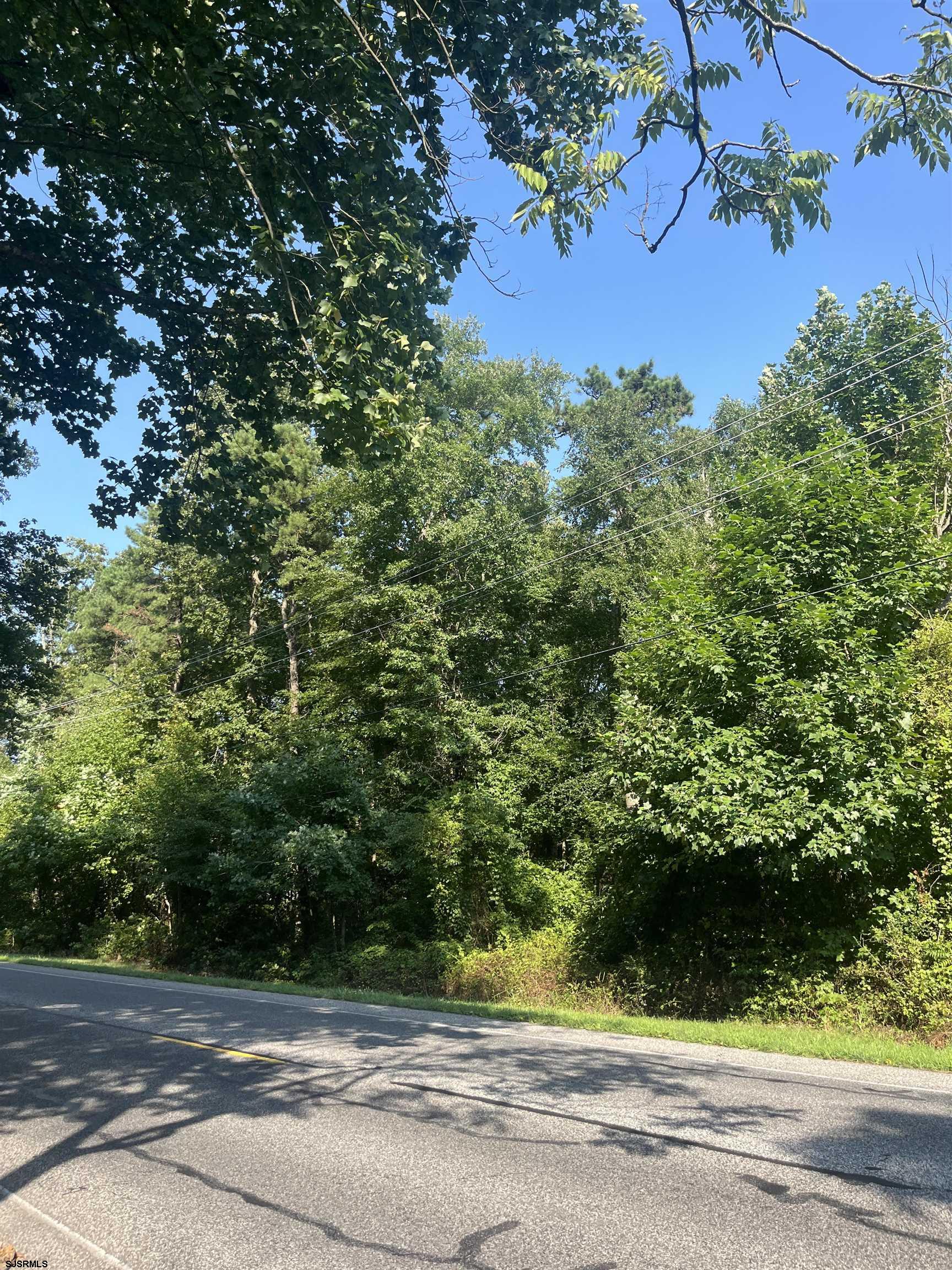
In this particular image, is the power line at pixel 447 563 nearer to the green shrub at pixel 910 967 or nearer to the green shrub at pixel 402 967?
the green shrub at pixel 402 967

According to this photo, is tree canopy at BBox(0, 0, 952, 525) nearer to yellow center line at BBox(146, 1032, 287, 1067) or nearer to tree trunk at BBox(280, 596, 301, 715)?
yellow center line at BBox(146, 1032, 287, 1067)

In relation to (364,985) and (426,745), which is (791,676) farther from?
(426,745)

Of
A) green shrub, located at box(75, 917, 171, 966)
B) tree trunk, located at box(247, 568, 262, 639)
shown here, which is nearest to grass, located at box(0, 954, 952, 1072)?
green shrub, located at box(75, 917, 171, 966)

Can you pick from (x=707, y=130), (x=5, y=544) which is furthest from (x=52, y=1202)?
(x=5, y=544)

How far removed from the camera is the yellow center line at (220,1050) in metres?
7.58

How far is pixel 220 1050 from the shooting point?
8125mm

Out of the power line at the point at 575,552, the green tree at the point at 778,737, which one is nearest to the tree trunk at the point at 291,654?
the power line at the point at 575,552

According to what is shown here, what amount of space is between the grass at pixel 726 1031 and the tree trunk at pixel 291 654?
15.2 meters

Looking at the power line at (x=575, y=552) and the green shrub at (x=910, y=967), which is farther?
the power line at (x=575, y=552)

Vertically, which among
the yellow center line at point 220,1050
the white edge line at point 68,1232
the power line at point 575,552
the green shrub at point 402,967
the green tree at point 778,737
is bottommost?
the green shrub at point 402,967

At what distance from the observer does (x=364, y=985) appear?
18844mm

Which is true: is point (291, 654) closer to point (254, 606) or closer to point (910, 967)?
point (254, 606)

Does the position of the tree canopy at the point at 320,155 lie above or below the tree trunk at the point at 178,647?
below

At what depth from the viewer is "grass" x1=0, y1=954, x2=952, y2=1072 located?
867 cm
